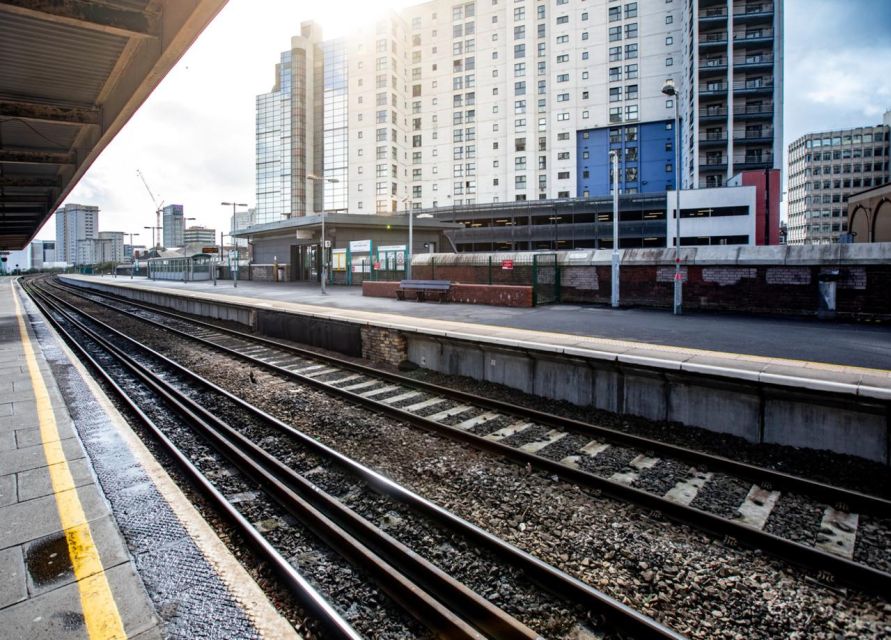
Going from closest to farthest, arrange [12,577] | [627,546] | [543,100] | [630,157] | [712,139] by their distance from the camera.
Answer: [12,577], [627,546], [712,139], [630,157], [543,100]

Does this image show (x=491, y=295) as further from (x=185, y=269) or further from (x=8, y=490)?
(x=185, y=269)

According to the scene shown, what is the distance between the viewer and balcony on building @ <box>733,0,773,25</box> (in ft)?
180

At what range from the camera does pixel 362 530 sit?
4.55m

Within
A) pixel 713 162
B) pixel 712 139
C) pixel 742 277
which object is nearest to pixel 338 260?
pixel 742 277

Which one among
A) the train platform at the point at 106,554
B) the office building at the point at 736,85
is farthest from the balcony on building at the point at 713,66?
the train platform at the point at 106,554

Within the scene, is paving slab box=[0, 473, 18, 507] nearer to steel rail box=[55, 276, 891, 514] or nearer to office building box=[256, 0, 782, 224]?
steel rail box=[55, 276, 891, 514]

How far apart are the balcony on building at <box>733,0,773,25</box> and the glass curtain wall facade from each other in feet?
188

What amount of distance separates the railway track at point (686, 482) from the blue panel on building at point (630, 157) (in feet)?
216

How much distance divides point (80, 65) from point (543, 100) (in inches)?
2868

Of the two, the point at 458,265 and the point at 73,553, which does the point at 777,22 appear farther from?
the point at 73,553

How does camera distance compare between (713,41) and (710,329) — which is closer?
(710,329)

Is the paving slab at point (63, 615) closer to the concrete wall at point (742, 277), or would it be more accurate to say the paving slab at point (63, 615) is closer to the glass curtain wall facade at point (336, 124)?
the concrete wall at point (742, 277)

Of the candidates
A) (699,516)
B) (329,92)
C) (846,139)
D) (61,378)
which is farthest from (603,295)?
(846,139)

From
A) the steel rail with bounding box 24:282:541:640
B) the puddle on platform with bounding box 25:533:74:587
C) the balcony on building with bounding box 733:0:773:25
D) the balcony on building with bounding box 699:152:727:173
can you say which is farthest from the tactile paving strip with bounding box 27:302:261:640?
the balcony on building with bounding box 733:0:773:25
